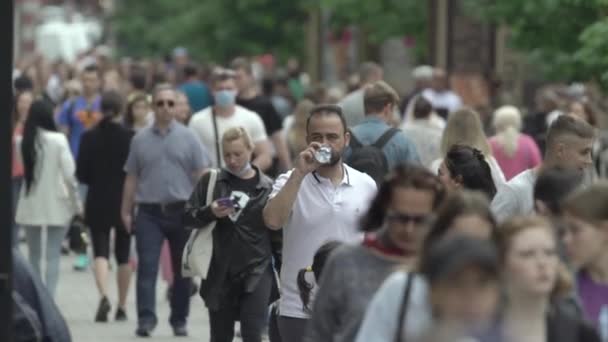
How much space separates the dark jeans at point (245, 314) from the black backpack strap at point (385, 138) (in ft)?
5.62

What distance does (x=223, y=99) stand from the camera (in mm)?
16172

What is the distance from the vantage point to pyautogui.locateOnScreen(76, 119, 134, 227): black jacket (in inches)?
632

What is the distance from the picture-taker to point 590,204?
6.89 meters

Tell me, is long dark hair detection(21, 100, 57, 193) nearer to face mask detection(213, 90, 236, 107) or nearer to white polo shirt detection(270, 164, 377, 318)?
face mask detection(213, 90, 236, 107)

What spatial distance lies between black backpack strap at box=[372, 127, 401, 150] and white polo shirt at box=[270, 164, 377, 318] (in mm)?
3082

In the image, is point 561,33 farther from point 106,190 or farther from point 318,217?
point 318,217

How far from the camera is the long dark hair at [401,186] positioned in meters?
6.89

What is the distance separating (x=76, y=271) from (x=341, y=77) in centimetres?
2566

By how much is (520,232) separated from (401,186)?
2.26 feet

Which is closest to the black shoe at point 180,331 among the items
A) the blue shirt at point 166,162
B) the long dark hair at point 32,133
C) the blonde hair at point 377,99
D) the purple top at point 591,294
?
the blue shirt at point 166,162

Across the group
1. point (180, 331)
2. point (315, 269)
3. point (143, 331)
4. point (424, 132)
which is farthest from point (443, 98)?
point (315, 269)

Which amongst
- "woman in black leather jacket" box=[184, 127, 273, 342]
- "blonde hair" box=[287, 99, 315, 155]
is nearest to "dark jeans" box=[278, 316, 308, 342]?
"woman in black leather jacket" box=[184, 127, 273, 342]

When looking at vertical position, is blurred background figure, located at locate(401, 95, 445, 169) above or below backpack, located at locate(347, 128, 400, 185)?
below

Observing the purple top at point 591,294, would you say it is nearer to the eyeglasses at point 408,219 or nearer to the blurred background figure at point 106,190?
the eyeglasses at point 408,219
